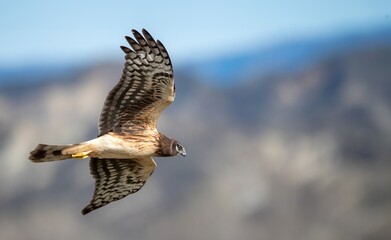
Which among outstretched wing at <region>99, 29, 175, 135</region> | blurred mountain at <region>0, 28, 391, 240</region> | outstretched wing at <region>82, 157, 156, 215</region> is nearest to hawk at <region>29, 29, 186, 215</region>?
outstretched wing at <region>99, 29, 175, 135</region>

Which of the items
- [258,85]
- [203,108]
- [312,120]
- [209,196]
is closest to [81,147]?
[209,196]

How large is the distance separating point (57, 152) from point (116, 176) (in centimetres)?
229

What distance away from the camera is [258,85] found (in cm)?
18188

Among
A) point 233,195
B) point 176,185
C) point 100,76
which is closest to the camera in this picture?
point 233,195

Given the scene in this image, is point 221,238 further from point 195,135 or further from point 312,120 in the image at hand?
point 312,120

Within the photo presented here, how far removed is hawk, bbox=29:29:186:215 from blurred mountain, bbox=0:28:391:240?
2649 inches

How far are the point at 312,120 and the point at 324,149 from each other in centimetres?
2853

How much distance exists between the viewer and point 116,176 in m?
18.9

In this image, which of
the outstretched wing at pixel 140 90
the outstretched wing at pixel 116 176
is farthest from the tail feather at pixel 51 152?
the outstretched wing at pixel 116 176

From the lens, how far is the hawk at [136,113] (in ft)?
56.0

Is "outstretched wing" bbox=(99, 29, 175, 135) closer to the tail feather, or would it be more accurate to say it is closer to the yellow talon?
the yellow talon

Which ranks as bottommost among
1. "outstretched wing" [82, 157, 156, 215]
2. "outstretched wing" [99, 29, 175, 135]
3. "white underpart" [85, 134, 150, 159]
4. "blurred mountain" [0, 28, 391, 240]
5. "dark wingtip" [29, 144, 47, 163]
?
"blurred mountain" [0, 28, 391, 240]

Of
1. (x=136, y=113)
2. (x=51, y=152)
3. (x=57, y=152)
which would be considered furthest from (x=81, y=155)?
(x=136, y=113)

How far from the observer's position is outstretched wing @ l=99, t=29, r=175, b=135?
677 inches
